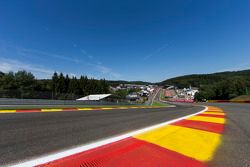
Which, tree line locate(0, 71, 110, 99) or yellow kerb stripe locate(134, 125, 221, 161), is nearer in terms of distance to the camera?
yellow kerb stripe locate(134, 125, 221, 161)

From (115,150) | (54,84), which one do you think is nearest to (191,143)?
(115,150)

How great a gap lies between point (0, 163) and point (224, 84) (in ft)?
300

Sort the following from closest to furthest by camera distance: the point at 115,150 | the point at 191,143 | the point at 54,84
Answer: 1. the point at 115,150
2. the point at 191,143
3. the point at 54,84

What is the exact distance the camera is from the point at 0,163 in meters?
2.14

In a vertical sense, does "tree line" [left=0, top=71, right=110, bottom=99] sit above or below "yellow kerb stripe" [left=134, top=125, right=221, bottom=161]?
above

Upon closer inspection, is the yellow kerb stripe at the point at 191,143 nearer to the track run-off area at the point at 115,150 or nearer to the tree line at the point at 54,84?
the track run-off area at the point at 115,150

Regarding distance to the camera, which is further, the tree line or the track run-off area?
the tree line

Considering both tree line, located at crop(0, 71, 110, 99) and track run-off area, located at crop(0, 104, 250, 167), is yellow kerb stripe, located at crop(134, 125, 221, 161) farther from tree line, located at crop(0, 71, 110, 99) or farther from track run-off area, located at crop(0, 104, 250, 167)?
tree line, located at crop(0, 71, 110, 99)

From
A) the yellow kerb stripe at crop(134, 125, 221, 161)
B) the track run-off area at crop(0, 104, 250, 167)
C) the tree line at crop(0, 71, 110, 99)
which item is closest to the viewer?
the track run-off area at crop(0, 104, 250, 167)

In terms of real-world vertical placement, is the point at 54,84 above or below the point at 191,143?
above

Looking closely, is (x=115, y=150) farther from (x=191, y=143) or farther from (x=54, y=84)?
(x=54, y=84)

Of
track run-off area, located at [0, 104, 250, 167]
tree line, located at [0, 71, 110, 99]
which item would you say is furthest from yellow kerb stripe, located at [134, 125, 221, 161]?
tree line, located at [0, 71, 110, 99]

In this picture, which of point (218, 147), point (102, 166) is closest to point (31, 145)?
point (102, 166)

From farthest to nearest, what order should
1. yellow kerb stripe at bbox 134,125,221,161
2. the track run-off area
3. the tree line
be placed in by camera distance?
1. the tree line
2. yellow kerb stripe at bbox 134,125,221,161
3. the track run-off area
